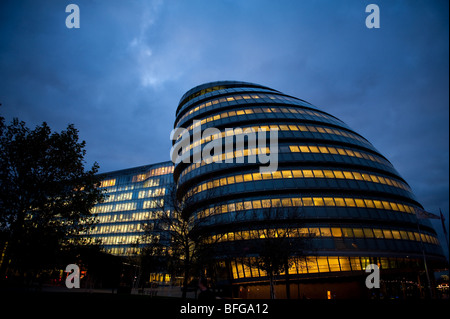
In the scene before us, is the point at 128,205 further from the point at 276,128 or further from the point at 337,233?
the point at 337,233

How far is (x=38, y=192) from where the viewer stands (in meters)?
18.8

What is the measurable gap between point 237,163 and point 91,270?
31.4m

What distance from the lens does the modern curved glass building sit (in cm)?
3641

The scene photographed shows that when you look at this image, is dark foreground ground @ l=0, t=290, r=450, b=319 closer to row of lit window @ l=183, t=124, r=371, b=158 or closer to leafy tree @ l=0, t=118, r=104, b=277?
leafy tree @ l=0, t=118, r=104, b=277

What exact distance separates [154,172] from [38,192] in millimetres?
88017

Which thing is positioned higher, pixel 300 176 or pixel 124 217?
pixel 300 176

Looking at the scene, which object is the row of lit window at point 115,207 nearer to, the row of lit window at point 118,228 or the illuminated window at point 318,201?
the row of lit window at point 118,228

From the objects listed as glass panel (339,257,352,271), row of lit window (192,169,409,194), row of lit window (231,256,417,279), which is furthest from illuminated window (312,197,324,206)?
glass panel (339,257,352,271)

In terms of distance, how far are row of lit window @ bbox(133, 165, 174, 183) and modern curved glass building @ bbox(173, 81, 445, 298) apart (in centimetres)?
5182

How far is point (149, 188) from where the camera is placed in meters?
103

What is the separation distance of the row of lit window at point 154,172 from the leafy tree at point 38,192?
8156 centimetres
